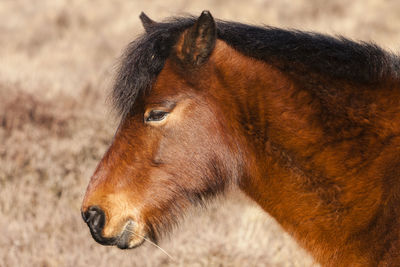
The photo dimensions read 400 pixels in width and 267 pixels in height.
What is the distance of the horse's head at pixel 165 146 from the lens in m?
3.23

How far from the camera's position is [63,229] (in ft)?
17.1

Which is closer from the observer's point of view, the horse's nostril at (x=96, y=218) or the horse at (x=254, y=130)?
the horse at (x=254, y=130)

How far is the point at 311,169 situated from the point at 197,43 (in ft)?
3.08

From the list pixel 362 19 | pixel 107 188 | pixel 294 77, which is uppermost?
pixel 294 77

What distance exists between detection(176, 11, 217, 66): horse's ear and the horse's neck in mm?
122

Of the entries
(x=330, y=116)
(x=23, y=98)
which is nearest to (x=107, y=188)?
(x=330, y=116)

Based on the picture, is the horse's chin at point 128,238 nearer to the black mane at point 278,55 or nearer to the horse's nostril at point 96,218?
the horse's nostril at point 96,218

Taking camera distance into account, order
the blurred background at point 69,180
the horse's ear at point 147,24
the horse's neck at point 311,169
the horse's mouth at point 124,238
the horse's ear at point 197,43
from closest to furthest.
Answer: the horse's neck at point 311,169
the horse's ear at point 197,43
the horse's mouth at point 124,238
the horse's ear at point 147,24
the blurred background at point 69,180

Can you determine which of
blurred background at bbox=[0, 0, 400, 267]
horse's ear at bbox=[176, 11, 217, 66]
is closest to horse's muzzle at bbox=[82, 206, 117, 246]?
blurred background at bbox=[0, 0, 400, 267]

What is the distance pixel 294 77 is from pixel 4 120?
14.4 feet

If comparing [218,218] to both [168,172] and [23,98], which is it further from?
[23,98]

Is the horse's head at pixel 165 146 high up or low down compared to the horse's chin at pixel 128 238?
up

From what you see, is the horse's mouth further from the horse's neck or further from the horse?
the horse's neck

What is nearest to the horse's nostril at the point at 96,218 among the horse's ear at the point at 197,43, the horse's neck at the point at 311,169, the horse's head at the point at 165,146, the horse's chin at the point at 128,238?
the horse's head at the point at 165,146
